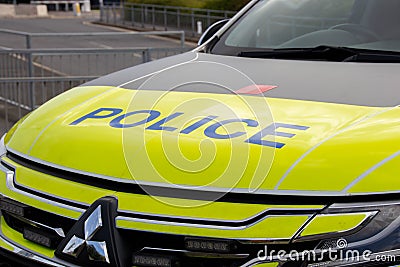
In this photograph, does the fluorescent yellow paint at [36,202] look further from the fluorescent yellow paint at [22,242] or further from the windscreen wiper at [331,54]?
the windscreen wiper at [331,54]

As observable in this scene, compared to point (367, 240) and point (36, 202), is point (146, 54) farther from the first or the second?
point (367, 240)

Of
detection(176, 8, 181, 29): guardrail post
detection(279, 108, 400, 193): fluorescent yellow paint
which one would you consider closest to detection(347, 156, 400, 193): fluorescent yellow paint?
detection(279, 108, 400, 193): fluorescent yellow paint

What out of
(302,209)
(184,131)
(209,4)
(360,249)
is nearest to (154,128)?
(184,131)

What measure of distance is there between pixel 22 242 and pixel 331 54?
1.65m

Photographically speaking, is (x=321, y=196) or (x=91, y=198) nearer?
(x=321, y=196)

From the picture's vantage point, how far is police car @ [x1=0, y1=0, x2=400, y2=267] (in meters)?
2.20

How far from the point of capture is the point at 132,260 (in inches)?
93.2

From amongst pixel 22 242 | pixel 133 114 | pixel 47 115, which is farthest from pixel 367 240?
pixel 47 115

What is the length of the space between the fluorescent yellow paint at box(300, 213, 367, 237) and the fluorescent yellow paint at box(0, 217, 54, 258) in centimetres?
98

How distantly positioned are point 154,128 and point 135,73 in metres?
0.97

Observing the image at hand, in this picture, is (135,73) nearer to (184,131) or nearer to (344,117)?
(184,131)

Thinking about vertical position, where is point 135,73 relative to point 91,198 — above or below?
above

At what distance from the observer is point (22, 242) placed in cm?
276

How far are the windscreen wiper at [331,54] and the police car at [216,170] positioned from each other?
0.5 inches
